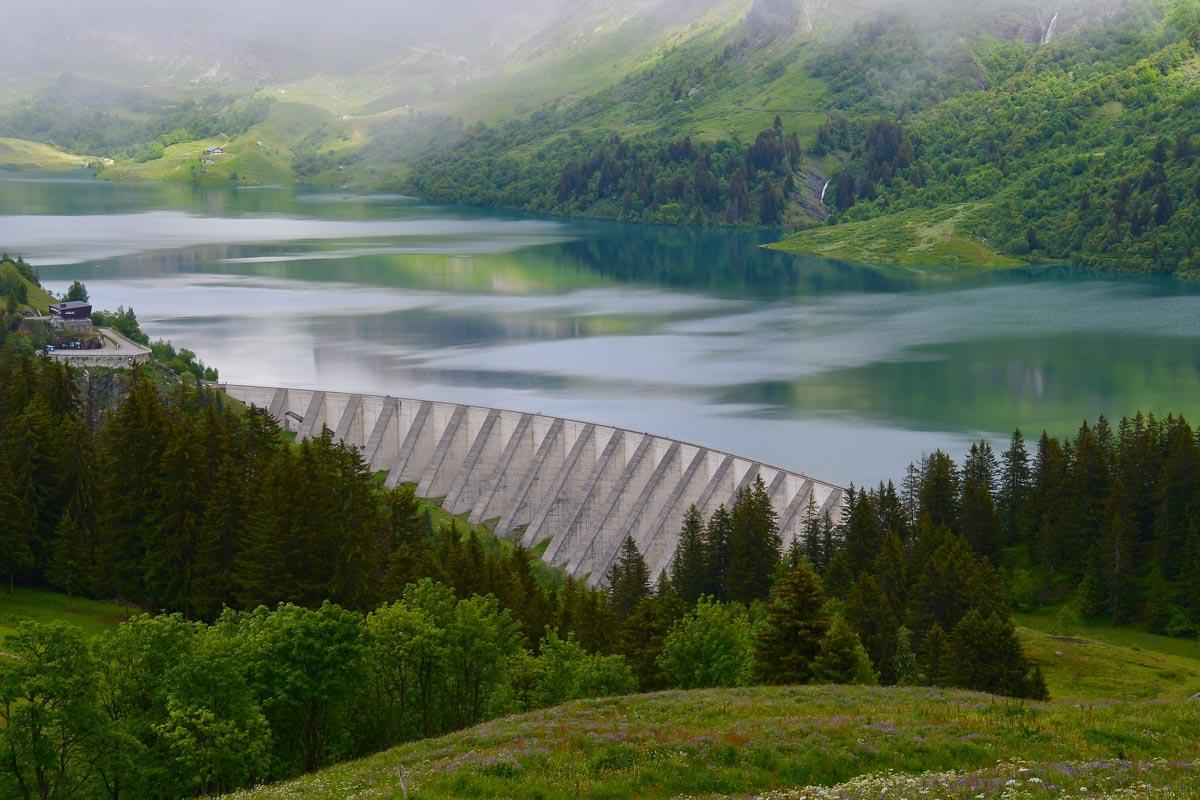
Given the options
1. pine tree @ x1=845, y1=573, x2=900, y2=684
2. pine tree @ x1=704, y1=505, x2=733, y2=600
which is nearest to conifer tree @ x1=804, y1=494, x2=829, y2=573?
pine tree @ x1=704, y1=505, x2=733, y2=600

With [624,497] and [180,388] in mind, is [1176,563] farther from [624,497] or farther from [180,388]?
[180,388]

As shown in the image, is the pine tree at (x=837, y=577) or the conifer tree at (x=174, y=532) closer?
the conifer tree at (x=174, y=532)

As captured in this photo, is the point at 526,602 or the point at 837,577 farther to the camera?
the point at 837,577

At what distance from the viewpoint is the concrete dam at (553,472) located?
73.8 metres

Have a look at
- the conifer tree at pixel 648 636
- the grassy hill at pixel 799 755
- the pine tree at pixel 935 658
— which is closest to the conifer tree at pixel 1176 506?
the pine tree at pixel 935 658

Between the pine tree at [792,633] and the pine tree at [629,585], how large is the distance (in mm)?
18904

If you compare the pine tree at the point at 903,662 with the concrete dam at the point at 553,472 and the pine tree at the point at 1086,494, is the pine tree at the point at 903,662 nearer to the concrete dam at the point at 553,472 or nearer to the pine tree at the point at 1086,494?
the concrete dam at the point at 553,472

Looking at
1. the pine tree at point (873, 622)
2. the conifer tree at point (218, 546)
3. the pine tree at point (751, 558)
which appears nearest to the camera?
the pine tree at point (873, 622)

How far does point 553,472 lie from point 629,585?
2097cm

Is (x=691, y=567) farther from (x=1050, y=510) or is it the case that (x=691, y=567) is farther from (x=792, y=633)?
(x=792, y=633)

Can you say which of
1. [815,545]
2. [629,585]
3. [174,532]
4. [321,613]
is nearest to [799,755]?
[321,613]

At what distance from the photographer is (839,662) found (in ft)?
133

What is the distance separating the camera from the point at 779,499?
71.4 m

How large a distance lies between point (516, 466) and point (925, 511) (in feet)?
87.5
